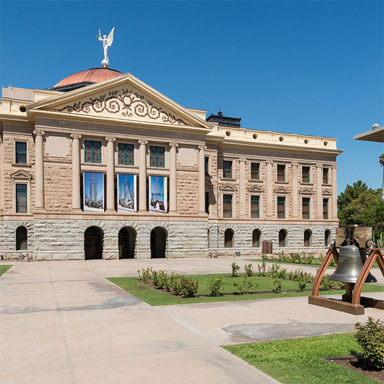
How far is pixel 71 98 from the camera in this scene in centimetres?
3838

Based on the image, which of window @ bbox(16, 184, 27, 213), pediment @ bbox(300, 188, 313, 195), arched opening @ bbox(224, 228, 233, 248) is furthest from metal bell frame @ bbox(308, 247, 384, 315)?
pediment @ bbox(300, 188, 313, 195)

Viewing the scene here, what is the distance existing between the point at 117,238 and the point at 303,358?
33254 mm

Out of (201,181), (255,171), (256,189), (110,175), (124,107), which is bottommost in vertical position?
(256,189)

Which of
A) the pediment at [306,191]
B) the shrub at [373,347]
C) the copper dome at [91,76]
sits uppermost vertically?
the copper dome at [91,76]

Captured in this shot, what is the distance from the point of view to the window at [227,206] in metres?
48.7

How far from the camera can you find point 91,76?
5084 centimetres

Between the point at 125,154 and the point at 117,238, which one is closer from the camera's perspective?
the point at 117,238

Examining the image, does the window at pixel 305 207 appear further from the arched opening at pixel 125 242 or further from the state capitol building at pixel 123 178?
the arched opening at pixel 125 242

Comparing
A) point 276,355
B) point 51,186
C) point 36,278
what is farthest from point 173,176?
point 276,355

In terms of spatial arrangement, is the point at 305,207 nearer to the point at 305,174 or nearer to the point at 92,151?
the point at 305,174

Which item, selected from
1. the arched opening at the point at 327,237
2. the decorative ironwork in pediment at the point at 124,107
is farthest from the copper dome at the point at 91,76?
the arched opening at the point at 327,237

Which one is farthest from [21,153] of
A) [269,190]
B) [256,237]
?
[269,190]

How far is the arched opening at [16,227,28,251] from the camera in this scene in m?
38.8

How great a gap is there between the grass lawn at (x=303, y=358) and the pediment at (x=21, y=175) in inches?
1375
